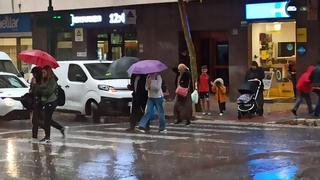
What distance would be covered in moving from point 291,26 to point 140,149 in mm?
12185

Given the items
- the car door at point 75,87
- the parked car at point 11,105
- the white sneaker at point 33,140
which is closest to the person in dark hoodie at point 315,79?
the car door at point 75,87

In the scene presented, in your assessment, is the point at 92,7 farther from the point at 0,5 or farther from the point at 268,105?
the point at 268,105

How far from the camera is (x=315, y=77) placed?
18.6 metres

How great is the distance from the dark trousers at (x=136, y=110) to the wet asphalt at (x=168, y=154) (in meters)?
0.42

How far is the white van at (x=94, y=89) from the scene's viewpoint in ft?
61.5

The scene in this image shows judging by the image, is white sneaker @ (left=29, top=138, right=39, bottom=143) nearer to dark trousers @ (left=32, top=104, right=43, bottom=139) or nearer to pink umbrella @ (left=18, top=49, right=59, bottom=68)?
dark trousers @ (left=32, top=104, right=43, bottom=139)

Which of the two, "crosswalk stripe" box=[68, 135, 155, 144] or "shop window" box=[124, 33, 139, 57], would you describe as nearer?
"crosswalk stripe" box=[68, 135, 155, 144]

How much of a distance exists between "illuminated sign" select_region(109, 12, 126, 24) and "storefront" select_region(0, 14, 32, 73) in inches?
216

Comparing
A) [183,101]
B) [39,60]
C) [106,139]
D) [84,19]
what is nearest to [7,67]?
[84,19]

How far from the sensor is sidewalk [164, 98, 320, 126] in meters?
17.6

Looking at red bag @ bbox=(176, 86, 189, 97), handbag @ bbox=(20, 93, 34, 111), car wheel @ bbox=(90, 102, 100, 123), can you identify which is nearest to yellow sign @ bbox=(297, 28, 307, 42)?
red bag @ bbox=(176, 86, 189, 97)

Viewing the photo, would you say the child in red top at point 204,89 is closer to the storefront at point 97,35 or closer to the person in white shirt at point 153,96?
the person in white shirt at point 153,96

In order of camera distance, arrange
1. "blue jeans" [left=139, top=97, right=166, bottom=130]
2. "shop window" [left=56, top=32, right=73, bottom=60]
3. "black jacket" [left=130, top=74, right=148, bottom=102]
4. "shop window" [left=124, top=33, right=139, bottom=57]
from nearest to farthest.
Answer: "blue jeans" [left=139, top=97, right=166, bottom=130] < "black jacket" [left=130, top=74, right=148, bottom=102] < "shop window" [left=124, top=33, right=139, bottom=57] < "shop window" [left=56, top=32, right=73, bottom=60]

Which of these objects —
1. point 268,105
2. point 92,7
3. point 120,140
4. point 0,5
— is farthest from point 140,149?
point 0,5
